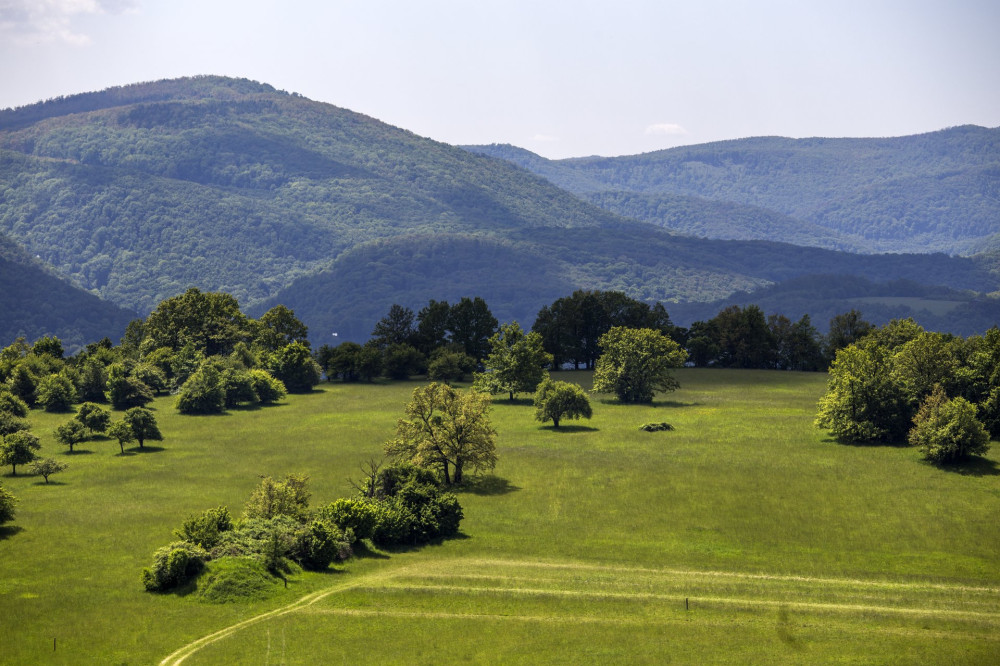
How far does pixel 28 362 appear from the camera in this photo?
14800 centimetres

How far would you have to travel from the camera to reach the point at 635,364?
14350 cm

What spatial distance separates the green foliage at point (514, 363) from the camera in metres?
146

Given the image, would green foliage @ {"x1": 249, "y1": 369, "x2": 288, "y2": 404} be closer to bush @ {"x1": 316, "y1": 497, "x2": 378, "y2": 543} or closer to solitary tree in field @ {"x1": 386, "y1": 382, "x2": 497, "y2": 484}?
solitary tree in field @ {"x1": 386, "y1": 382, "x2": 497, "y2": 484}

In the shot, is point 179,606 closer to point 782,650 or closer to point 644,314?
point 782,650

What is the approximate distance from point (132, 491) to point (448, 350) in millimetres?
94635

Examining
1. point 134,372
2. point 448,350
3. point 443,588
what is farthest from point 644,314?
point 443,588

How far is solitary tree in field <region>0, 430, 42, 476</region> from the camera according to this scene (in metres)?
91.9

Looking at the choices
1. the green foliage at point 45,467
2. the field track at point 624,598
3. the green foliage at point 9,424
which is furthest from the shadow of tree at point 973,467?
the green foliage at point 9,424

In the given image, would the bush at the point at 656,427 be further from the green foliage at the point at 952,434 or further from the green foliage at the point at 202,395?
the green foliage at the point at 202,395

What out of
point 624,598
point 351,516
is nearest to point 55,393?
point 351,516

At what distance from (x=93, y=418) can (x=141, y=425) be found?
31.1 ft

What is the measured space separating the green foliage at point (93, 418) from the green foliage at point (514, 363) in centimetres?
5537

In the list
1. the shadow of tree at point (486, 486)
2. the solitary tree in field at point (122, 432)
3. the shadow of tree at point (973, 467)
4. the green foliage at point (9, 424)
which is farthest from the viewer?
the green foliage at point (9, 424)

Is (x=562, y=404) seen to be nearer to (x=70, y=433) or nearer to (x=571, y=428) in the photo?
(x=571, y=428)
